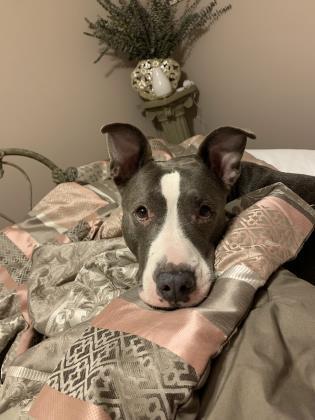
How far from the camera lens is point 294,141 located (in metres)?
3.42

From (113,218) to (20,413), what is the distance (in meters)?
1.30

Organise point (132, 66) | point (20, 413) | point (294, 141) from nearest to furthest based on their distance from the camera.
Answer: point (20, 413), point (294, 141), point (132, 66)

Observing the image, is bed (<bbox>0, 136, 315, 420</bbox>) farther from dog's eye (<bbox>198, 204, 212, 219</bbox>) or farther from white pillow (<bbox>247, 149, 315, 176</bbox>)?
white pillow (<bbox>247, 149, 315, 176</bbox>)

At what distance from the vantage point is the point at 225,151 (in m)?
1.89

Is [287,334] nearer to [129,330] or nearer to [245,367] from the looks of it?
[245,367]

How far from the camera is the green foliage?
3500 millimetres

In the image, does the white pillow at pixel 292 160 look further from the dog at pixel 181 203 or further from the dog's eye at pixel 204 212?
the dog's eye at pixel 204 212

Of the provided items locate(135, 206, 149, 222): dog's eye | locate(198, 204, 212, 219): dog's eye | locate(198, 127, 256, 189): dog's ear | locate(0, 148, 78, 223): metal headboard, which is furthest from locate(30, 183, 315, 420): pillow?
locate(0, 148, 78, 223): metal headboard

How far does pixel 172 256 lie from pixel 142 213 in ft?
1.22

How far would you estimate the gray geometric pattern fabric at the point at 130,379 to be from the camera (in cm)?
99

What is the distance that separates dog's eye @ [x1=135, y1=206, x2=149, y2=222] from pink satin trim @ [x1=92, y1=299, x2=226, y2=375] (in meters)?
0.52

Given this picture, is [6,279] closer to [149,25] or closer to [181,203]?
[181,203]

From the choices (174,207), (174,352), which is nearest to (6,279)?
(174,207)

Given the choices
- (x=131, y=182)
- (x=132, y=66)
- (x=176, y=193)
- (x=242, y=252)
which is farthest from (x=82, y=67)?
(x=242, y=252)
